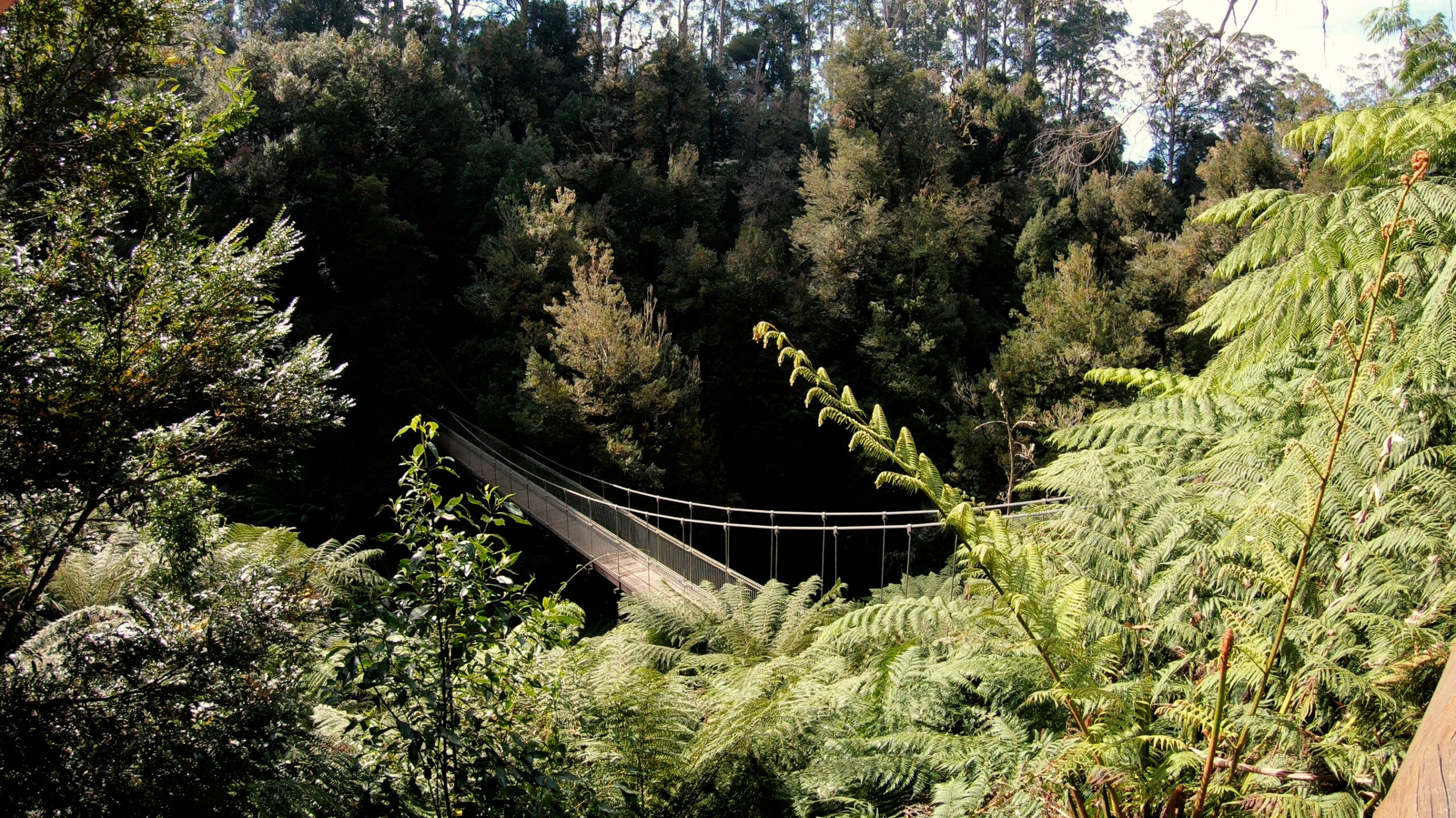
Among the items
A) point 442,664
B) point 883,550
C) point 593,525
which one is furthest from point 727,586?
point 442,664

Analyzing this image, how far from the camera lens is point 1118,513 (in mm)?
2098

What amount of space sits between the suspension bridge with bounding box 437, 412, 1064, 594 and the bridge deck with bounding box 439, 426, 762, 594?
0.01m

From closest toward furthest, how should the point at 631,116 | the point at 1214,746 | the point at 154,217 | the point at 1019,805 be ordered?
the point at 1214,746, the point at 1019,805, the point at 154,217, the point at 631,116

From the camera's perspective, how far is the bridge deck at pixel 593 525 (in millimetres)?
7094

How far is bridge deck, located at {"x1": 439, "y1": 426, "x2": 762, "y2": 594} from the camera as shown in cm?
709

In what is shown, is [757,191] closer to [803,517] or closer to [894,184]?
[894,184]

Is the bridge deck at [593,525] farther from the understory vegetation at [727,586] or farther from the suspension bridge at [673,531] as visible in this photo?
the understory vegetation at [727,586]

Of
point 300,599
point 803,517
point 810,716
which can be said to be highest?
point 300,599

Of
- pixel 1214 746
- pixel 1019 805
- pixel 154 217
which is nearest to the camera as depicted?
pixel 1214 746

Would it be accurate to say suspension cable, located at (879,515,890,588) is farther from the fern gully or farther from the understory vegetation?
the fern gully

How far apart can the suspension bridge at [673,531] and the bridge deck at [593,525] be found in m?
0.01

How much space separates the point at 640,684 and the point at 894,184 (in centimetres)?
1229

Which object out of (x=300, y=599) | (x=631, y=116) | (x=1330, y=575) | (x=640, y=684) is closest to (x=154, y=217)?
(x=300, y=599)

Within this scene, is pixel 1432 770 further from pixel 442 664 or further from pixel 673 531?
pixel 673 531
